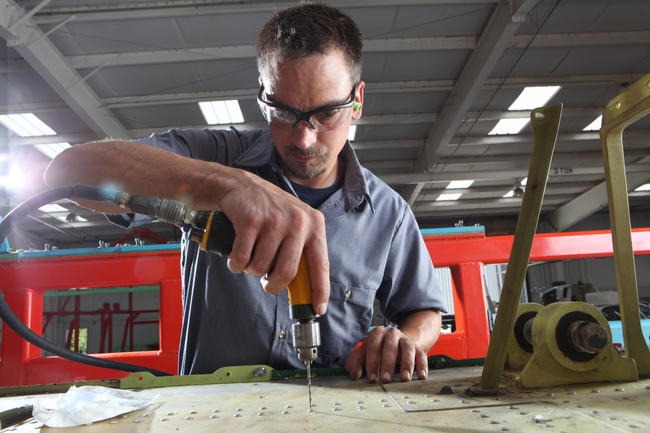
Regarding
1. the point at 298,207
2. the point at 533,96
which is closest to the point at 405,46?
the point at 533,96

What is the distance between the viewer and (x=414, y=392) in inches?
40.6

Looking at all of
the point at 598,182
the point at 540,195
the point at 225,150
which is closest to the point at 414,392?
the point at 540,195

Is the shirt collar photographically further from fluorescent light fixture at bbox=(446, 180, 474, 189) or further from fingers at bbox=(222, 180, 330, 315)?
fluorescent light fixture at bbox=(446, 180, 474, 189)

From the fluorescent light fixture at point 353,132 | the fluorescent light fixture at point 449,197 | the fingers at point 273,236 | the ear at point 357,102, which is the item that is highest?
the fluorescent light fixture at point 353,132

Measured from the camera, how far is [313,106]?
143cm

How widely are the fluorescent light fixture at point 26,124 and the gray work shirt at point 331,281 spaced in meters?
6.59

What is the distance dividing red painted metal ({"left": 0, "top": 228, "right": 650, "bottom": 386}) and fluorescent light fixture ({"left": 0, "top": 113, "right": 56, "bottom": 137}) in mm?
5554

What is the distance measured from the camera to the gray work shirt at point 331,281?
5.05ft

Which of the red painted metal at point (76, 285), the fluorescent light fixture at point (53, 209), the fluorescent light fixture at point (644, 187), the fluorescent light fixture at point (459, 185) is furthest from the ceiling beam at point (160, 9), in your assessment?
the fluorescent light fixture at point (644, 187)

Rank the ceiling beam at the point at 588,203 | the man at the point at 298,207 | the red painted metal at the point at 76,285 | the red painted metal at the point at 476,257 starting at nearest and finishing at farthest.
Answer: the man at the point at 298,207 < the red painted metal at the point at 76,285 < the red painted metal at the point at 476,257 < the ceiling beam at the point at 588,203

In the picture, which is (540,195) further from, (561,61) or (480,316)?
(561,61)

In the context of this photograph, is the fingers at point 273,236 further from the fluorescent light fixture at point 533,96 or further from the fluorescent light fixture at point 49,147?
the fluorescent light fixture at point 49,147

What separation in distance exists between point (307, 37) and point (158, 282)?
152 centimetres

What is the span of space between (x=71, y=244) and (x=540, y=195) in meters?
15.7
